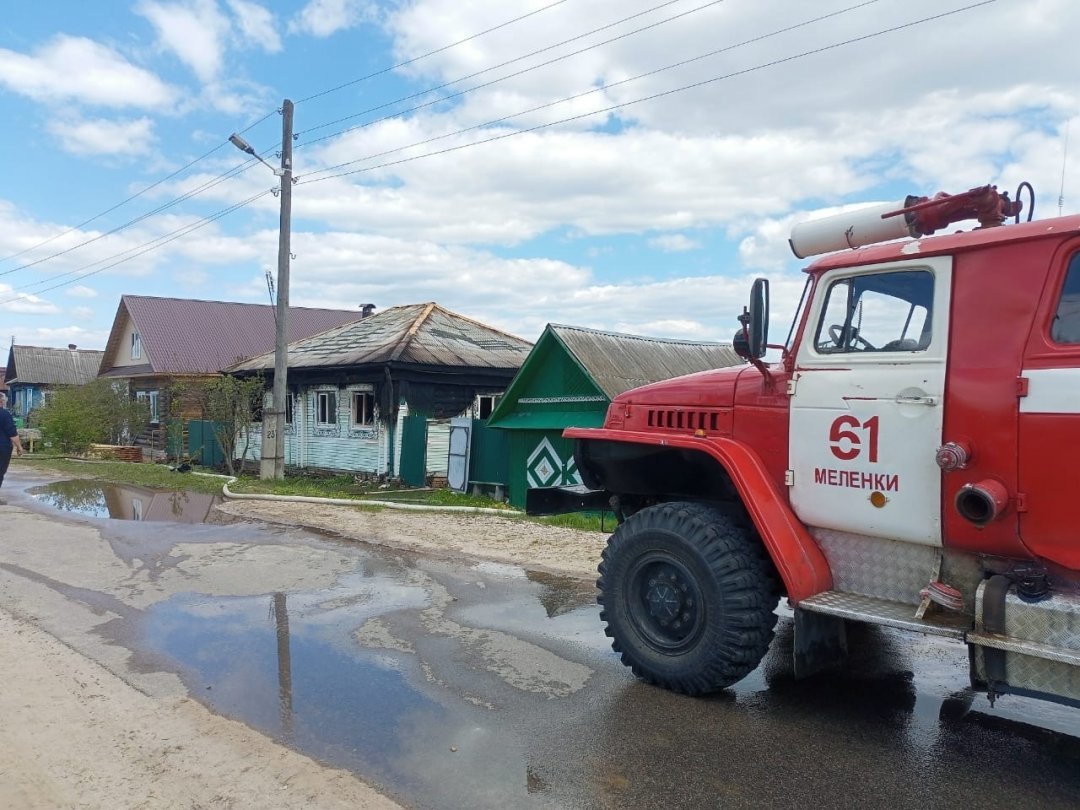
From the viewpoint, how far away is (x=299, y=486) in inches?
673

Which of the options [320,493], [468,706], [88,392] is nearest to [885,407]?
[468,706]

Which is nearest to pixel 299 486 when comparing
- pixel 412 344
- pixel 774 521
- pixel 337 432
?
pixel 337 432

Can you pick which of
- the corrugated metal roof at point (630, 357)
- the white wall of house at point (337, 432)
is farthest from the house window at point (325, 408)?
the corrugated metal roof at point (630, 357)

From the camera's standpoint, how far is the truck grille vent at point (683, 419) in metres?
5.00

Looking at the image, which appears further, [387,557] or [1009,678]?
[387,557]

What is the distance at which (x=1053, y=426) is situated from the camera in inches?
143

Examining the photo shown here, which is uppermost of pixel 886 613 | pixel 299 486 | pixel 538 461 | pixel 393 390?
pixel 393 390

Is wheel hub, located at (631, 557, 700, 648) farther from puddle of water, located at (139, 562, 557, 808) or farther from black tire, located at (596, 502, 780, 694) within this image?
puddle of water, located at (139, 562, 557, 808)

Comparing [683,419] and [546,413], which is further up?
[546,413]

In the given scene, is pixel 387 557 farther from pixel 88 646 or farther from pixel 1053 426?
pixel 1053 426

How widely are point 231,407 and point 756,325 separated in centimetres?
1769

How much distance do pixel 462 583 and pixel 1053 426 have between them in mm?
5298

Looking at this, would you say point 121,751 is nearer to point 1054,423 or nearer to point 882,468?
point 882,468

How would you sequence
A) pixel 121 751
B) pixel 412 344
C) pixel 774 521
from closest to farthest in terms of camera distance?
1. pixel 121 751
2. pixel 774 521
3. pixel 412 344
